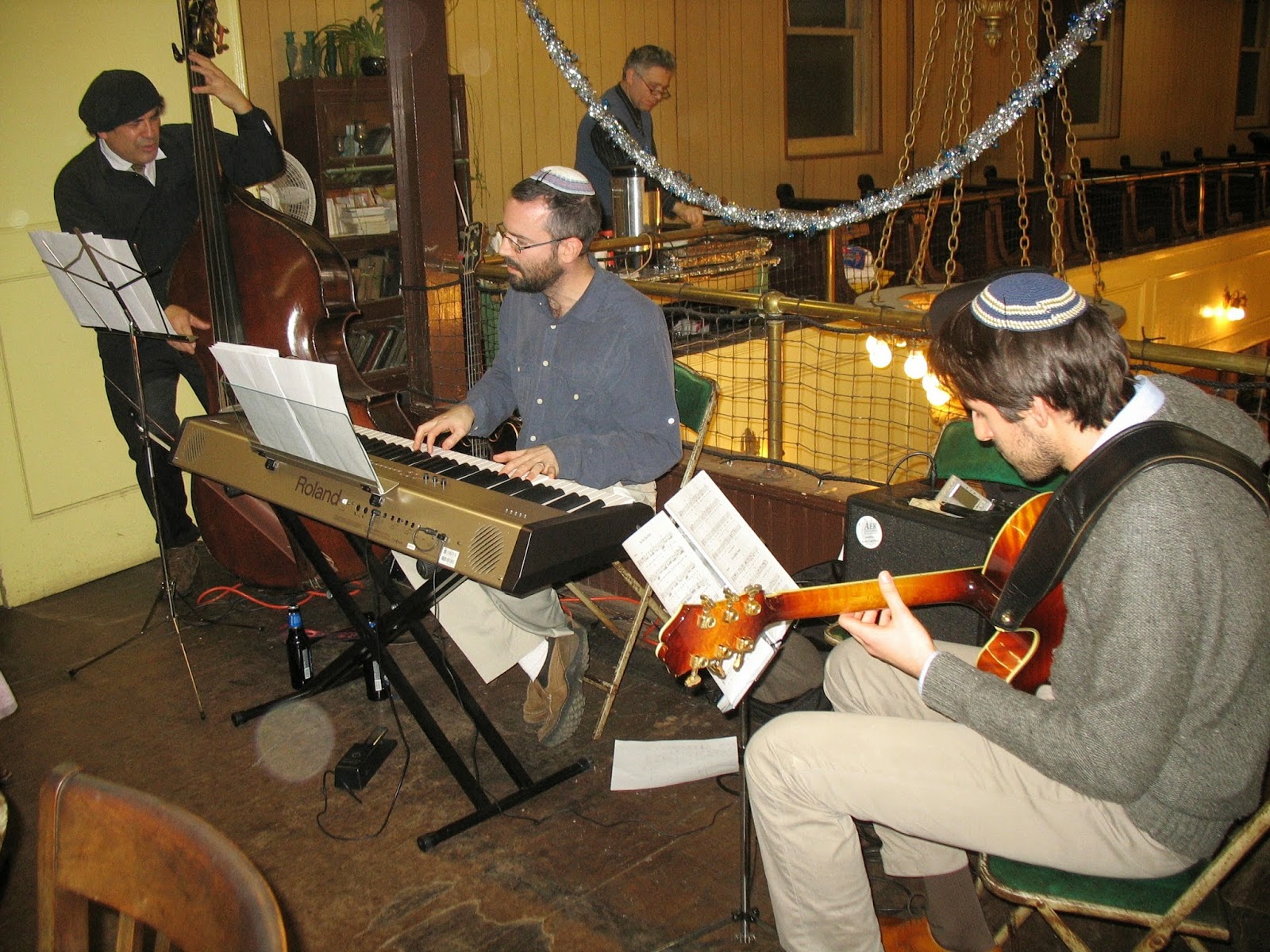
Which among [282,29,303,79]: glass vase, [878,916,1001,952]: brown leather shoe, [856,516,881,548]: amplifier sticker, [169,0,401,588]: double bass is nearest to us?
[878,916,1001,952]: brown leather shoe

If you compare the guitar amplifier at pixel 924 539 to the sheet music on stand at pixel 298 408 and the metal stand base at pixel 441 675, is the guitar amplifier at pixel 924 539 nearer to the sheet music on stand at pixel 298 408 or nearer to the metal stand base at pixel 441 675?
the metal stand base at pixel 441 675

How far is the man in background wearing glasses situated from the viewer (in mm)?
4758

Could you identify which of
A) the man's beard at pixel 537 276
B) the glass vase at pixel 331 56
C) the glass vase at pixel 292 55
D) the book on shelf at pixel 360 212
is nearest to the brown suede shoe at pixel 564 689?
the man's beard at pixel 537 276

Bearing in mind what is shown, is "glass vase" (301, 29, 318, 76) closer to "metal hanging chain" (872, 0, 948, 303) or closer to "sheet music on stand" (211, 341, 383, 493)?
"metal hanging chain" (872, 0, 948, 303)

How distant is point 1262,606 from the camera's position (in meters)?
1.36

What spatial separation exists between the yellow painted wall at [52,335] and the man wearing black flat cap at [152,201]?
179mm

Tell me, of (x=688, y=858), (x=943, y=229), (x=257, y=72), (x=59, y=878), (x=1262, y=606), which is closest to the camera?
(x=59, y=878)

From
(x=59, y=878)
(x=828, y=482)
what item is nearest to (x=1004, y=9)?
(x=828, y=482)

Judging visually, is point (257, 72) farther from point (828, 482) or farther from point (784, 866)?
point (784, 866)

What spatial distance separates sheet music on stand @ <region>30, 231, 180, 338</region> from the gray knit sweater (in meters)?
2.48

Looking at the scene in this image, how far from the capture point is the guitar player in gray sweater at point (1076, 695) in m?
1.35

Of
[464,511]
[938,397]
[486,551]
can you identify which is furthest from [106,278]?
[938,397]

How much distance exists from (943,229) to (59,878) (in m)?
7.07

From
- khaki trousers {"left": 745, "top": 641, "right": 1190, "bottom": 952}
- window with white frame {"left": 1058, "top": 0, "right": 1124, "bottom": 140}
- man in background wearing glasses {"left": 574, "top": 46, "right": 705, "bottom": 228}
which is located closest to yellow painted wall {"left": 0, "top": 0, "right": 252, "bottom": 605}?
man in background wearing glasses {"left": 574, "top": 46, "right": 705, "bottom": 228}
